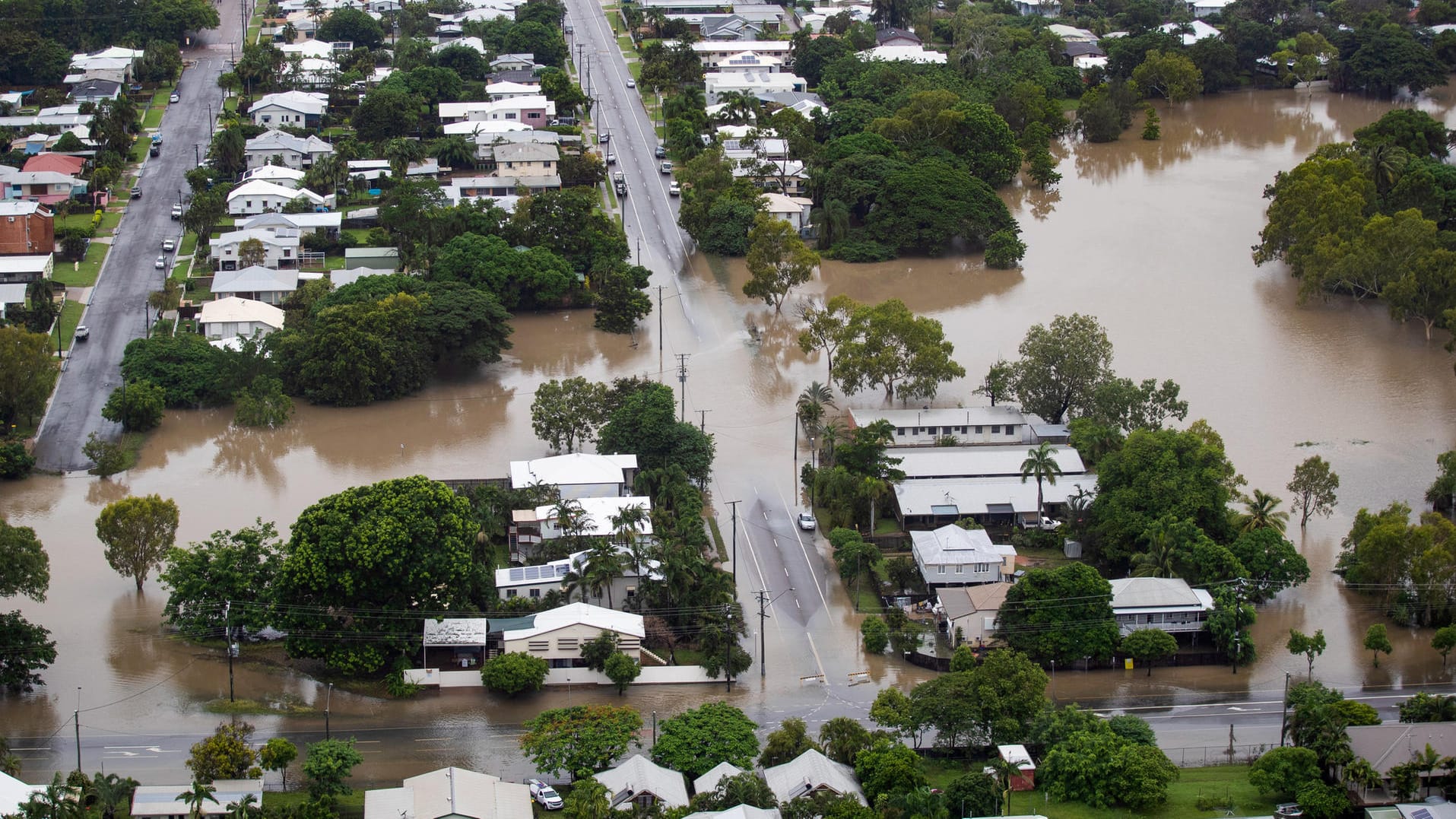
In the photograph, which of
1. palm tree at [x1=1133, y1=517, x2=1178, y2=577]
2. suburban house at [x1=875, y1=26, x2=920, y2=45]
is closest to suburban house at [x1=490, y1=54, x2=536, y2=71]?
suburban house at [x1=875, y1=26, x2=920, y2=45]

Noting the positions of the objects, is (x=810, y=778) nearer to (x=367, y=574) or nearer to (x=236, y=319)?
(x=367, y=574)

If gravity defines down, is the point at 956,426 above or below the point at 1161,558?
below

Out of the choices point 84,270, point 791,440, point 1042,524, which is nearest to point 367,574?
Answer: point 791,440

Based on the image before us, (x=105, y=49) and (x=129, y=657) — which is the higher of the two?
(x=105, y=49)

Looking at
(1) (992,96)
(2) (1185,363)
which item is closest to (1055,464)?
(2) (1185,363)

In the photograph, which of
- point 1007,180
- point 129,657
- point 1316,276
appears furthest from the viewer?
point 1007,180

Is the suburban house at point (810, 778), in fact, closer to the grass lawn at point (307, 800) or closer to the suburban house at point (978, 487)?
the grass lawn at point (307, 800)

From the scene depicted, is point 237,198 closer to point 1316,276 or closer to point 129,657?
Result: point 129,657
